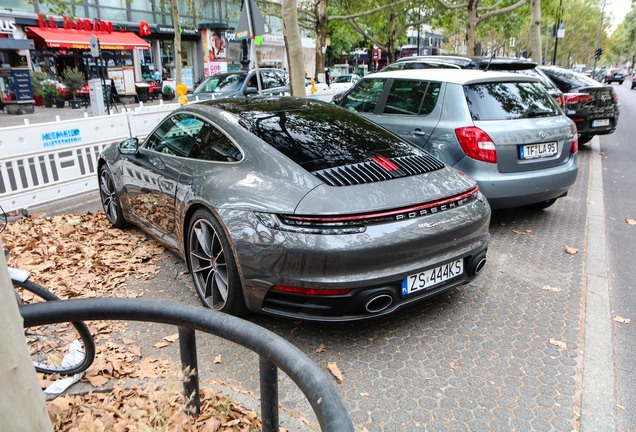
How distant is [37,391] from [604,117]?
449 inches

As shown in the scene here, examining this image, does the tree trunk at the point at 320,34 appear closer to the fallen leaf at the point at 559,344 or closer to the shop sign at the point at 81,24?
the shop sign at the point at 81,24

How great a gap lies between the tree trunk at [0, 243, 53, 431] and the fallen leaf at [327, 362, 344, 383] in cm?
186

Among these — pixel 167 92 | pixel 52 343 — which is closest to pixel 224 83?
pixel 52 343

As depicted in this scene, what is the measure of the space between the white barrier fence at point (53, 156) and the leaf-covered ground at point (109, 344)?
0.82 m

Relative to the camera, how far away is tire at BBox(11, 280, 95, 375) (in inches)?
105

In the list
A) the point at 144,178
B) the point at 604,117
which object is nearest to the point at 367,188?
the point at 144,178

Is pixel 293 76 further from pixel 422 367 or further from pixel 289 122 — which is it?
pixel 422 367

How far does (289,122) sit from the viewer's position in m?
3.92

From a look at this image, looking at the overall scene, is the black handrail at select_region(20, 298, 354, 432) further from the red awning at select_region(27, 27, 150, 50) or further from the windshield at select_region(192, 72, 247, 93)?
the red awning at select_region(27, 27, 150, 50)

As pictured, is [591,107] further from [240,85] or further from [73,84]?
[73,84]

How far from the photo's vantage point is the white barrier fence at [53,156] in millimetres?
6719

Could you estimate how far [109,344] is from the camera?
11.0 ft

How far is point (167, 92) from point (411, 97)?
2465 cm

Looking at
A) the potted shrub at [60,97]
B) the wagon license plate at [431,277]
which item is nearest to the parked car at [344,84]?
the wagon license plate at [431,277]
